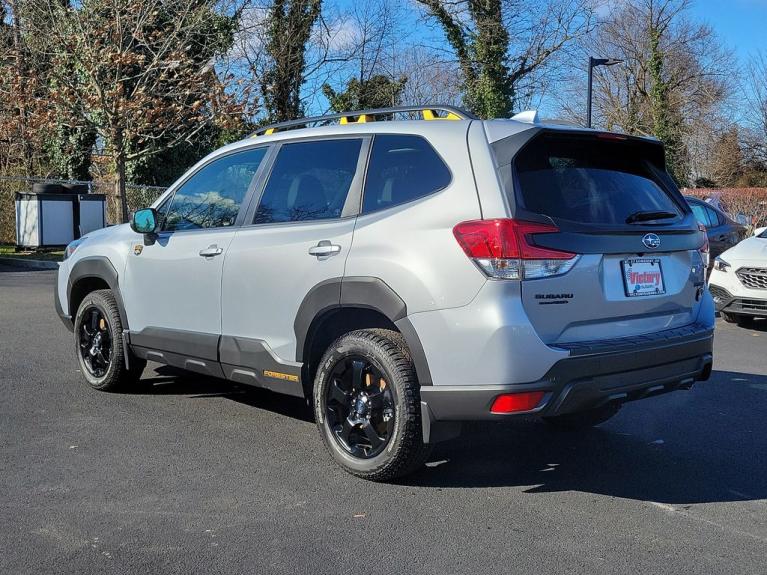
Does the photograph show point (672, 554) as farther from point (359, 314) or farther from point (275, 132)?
point (275, 132)

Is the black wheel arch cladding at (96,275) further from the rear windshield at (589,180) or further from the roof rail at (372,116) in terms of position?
the rear windshield at (589,180)

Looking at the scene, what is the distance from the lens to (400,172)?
173 inches

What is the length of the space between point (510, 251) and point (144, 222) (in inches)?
113

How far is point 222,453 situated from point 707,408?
3.50 m

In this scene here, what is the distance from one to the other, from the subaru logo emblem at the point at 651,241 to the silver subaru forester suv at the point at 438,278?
0.01 meters

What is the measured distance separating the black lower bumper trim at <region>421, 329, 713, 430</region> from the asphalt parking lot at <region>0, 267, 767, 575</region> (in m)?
0.50

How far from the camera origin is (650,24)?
43.4m

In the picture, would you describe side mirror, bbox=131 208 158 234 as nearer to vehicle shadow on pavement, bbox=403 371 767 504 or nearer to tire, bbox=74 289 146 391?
tire, bbox=74 289 146 391

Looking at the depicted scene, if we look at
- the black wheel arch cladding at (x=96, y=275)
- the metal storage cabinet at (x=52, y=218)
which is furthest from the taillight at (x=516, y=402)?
the metal storage cabinet at (x=52, y=218)

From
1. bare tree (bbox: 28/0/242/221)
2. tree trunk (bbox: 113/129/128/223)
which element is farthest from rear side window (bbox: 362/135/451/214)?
tree trunk (bbox: 113/129/128/223)

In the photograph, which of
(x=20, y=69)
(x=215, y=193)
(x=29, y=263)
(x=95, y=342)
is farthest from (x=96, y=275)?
(x=20, y=69)

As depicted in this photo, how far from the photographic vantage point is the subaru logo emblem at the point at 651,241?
4.29 meters

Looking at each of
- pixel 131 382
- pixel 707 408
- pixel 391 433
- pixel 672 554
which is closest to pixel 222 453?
pixel 391 433

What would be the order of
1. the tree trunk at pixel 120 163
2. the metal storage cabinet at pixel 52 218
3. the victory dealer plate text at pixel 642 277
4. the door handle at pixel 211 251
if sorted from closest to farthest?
the victory dealer plate text at pixel 642 277 → the door handle at pixel 211 251 → the tree trunk at pixel 120 163 → the metal storage cabinet at pixel 52 218
